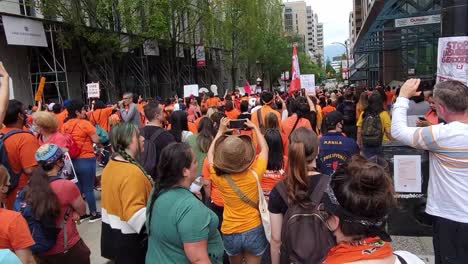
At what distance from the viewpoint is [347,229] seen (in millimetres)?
1793

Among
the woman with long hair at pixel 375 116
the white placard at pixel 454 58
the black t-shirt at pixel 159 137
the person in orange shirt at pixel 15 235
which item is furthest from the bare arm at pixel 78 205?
the woman with long hair at pixel 375 116

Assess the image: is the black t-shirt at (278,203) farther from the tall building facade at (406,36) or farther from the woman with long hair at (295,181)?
the tall building facade at (406,36)

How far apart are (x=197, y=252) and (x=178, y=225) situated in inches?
8.0

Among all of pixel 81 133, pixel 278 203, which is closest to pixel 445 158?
pixel 278 203

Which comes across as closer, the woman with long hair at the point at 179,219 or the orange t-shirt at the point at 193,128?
the woman with long hair at the point at 179,219

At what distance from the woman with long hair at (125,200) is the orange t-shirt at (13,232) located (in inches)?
27.1

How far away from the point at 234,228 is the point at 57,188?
151 centimetres

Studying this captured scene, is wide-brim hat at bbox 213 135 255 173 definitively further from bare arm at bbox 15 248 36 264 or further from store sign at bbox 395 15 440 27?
store sign at bbox 395 15 440 27

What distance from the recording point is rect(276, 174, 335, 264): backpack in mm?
2748

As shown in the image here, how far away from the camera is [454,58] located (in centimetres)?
390

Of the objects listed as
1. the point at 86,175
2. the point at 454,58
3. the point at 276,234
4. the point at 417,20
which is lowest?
the point at 86,175

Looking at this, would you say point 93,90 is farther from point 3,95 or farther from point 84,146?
point 3,95

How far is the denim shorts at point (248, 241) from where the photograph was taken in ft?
12.0

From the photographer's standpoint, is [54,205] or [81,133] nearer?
[54,205]
